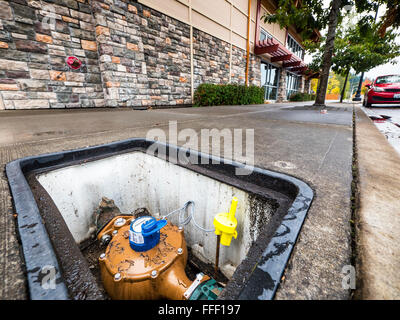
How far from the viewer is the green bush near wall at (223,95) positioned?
6.97 meters

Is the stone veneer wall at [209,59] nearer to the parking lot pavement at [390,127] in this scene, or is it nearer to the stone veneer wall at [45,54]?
the stone veneer wall at [45,54]

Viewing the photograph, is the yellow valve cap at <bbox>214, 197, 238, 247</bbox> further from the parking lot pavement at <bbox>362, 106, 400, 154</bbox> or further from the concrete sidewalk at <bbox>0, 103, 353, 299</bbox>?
the parking lot pavement at <bbox>362, 106, 400, 154</bbox>

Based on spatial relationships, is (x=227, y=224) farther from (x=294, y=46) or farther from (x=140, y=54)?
(x=294, y=46)

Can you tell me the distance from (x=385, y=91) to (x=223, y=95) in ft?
20.3

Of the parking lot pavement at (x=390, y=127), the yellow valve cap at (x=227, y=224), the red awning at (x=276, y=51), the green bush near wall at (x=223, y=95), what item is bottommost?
the yellow valve cap at (x=227, y=224)

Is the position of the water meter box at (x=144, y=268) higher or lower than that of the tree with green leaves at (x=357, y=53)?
lower

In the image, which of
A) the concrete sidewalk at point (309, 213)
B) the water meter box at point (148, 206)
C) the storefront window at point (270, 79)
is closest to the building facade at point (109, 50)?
the concrete sidewalk at point (309, 213)

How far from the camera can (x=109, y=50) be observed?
4.39 metres

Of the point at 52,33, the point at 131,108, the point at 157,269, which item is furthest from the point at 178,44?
the point at 157,269

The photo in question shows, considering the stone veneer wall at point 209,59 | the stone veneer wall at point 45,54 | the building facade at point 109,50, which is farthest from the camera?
the stone veneer wall at point 209,59

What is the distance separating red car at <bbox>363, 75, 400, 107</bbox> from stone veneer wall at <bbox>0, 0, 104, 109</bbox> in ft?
32.9

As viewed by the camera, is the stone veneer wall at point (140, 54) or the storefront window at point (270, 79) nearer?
the stone veneer wall at point (140, 54)

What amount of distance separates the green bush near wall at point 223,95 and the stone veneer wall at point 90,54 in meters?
0.89
